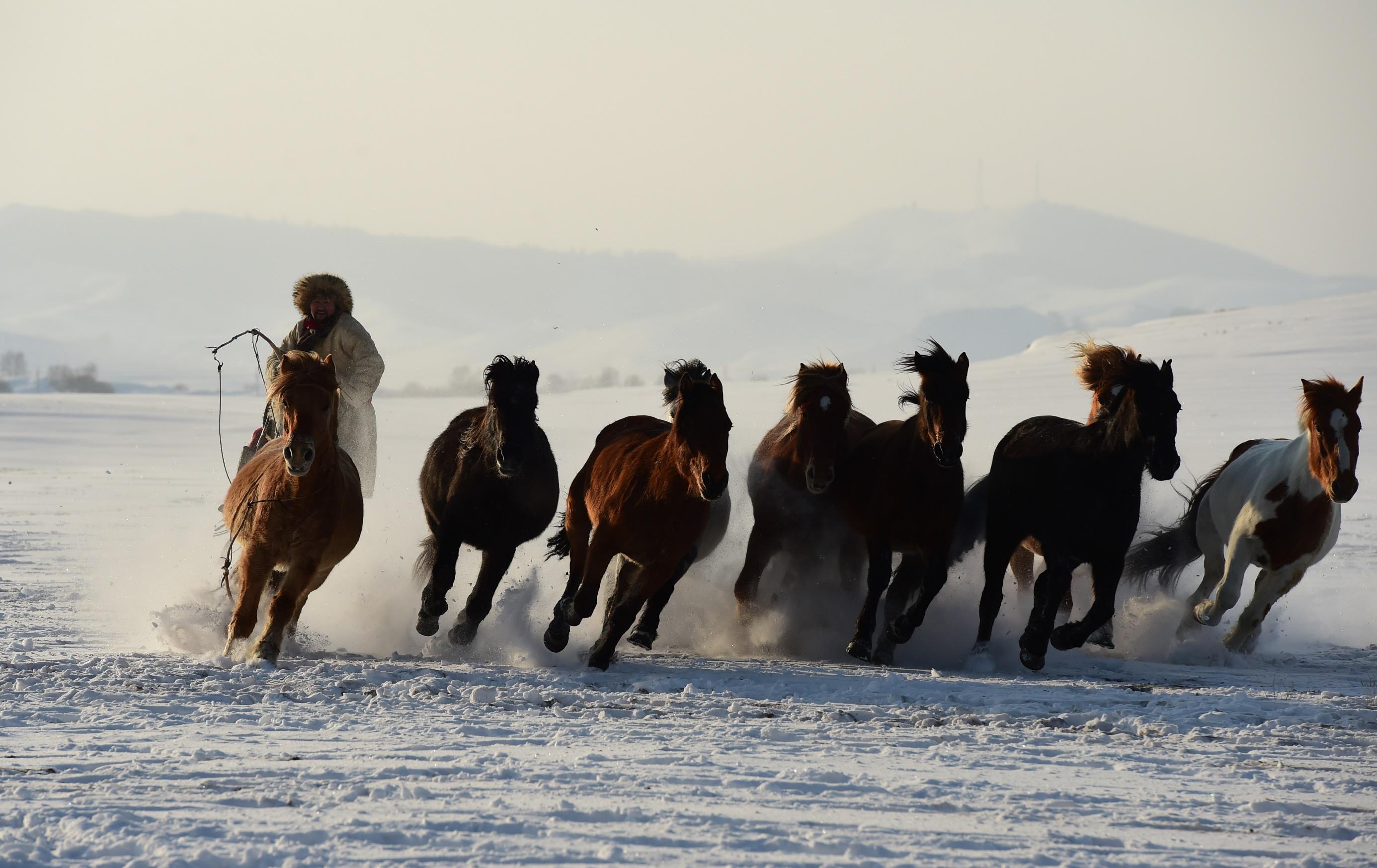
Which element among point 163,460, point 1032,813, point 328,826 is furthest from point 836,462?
point 163,460

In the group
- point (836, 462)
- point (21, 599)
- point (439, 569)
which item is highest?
point (836, 462)

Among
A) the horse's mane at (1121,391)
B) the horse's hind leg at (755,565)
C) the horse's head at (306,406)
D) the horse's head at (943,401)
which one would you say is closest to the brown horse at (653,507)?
the horse's hind leg at (755,565)

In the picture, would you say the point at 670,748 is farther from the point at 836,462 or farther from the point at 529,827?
the point at 836,462

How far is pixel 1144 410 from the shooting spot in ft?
23.3

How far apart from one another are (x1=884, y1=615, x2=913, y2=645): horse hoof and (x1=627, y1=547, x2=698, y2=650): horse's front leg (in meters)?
1.11

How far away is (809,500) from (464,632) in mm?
2083

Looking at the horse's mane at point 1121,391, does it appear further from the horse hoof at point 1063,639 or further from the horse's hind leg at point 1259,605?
the horse's hind leg at point 1259,605

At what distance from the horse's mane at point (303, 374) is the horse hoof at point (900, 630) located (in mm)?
3090

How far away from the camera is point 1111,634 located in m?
8.18

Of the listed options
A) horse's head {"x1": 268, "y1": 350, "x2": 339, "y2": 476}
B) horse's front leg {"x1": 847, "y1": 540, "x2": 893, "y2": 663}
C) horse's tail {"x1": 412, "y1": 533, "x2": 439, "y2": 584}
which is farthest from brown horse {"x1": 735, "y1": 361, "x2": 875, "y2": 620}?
horse's head {"x1": 268, "y1": 350, "x2": 339, "y2": 476}

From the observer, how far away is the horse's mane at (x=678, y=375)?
279 inches

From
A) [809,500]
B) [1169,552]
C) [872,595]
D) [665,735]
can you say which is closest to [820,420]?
[809,500]

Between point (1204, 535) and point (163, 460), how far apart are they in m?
21.6

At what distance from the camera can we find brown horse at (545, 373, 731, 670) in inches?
265
